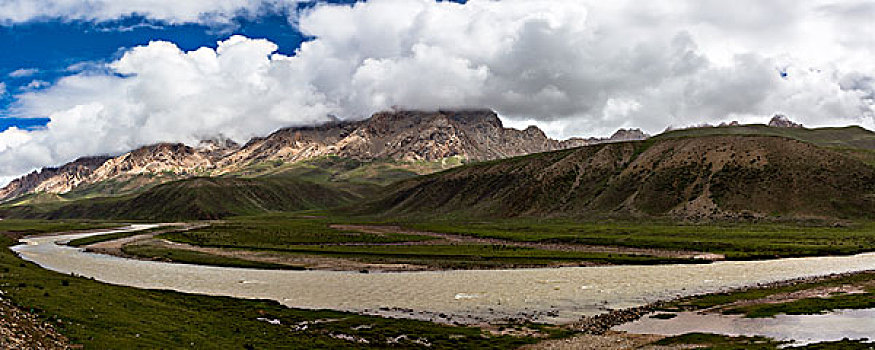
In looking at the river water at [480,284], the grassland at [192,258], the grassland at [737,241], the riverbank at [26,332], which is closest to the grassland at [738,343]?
the river water at [480,284]

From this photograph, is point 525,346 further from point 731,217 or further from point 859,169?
point 859,169

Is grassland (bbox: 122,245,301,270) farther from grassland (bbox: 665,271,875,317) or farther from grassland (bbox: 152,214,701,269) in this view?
grassland (bbox: 665,271,875,317)

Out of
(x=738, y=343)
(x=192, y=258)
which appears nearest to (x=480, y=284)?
(x=738, y=343)

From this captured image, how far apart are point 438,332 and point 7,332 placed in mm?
24967

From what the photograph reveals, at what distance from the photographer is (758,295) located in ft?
178

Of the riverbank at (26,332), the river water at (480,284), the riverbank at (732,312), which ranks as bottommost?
the river water at (480,284)

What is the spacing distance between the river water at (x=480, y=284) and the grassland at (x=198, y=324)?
609cm

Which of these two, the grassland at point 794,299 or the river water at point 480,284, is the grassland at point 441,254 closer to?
the river water at point 480,284

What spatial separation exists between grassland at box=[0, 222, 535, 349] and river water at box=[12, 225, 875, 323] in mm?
6093

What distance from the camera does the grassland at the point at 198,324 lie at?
1302 inches

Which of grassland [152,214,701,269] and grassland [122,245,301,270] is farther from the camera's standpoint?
grassland [122,245,301,270]

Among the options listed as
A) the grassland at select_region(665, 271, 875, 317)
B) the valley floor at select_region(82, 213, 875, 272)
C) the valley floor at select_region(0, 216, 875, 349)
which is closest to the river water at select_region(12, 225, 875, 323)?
the grassland at select_region(665, 271, 875, 317)

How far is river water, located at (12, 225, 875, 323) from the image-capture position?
52.4 metres

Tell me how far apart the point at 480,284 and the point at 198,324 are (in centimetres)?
3510
